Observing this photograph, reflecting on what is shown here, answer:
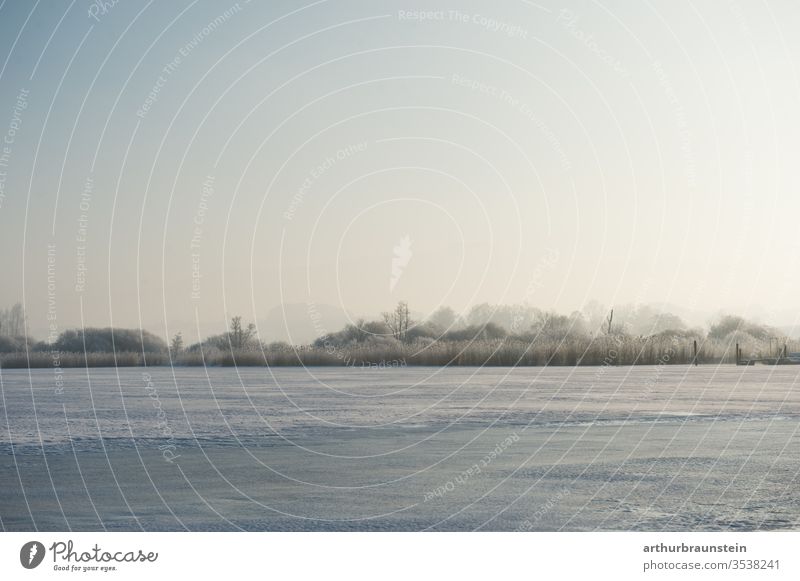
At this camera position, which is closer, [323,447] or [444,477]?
[444,477]

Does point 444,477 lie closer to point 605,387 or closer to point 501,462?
point 501,462

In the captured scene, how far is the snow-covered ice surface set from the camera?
840 centimetres

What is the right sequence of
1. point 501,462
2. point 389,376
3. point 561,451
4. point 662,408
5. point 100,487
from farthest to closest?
point 389,376 < point 662,408 < point 561,451 < point 501,462 < point 100,487

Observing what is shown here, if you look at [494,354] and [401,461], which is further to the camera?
[494,354]

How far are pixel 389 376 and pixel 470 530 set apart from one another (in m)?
19.9

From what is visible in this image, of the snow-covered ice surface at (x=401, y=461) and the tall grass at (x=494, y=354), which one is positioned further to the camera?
the tall grass at (x=494, y=354)

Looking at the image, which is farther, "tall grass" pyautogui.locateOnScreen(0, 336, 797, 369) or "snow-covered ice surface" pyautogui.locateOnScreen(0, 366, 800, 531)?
"tall grass" pyautogui.locateOnScreen(0, 336, 797, 369)

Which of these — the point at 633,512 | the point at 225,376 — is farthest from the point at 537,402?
the point at 225,376

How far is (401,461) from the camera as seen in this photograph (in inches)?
434

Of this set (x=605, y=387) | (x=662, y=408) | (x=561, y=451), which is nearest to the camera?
(x=561, y=451)

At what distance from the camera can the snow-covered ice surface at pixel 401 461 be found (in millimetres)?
8398

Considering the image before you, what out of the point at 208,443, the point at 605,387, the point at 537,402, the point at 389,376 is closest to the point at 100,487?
the point at 208,443

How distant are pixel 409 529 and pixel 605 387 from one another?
583 inches

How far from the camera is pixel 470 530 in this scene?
802 cm
